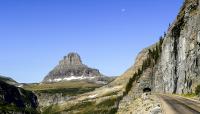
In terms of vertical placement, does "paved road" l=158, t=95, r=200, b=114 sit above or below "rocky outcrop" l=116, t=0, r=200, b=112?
below

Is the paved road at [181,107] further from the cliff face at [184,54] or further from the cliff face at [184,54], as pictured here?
the cliff face at [184,54]

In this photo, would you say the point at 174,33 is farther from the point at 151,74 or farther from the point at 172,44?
the point at 151,74

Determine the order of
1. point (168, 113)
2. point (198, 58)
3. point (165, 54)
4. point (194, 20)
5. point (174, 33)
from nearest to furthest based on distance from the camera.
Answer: point (168, 113), point (198, 58), point (194, 20), point (174, 33), point (165, 54)

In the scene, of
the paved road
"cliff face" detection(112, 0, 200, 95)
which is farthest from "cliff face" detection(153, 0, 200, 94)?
the paved road

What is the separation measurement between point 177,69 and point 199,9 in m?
23.7

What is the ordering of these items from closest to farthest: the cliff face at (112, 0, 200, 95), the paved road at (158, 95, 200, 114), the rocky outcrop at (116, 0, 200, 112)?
the paved road at (158, 95, 200, 114) → the rocky outcrop at (116, 0, 200, 112) → the cliff face at (112, 0, 200, 95)

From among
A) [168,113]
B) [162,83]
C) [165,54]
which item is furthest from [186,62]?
[168,113]

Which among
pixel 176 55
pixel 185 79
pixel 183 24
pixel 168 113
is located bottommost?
pixel 168 113

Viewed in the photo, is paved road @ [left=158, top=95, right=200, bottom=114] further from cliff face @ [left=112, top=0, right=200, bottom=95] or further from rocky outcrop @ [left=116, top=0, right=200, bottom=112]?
cliff face @ [left=112, top=0, right=200, bottom=95]

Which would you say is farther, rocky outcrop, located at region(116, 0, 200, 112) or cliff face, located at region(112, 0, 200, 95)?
cliff face, located at region(112, 0, 200, 95)

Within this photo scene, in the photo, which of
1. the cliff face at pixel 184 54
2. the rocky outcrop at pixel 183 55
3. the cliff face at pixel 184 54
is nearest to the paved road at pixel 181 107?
the rocky outcrop at pixel 183 55

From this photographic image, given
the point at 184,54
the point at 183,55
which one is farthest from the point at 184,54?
the point at 183,55

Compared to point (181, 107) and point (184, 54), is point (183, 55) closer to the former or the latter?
point (184, 54)

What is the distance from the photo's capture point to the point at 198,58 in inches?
4085
